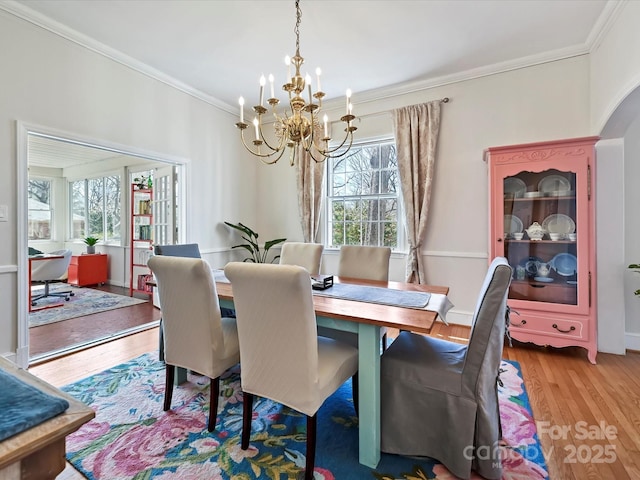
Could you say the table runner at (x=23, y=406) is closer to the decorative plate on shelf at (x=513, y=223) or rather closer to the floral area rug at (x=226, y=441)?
the floral area rug at (x=226, y=441)

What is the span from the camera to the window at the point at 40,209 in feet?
21.4

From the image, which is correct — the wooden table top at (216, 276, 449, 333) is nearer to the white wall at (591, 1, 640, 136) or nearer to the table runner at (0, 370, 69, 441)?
the table runner at (0, 370, 69, 441)

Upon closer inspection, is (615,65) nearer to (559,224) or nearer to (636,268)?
(559,224)

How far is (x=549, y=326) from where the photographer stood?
271 cm

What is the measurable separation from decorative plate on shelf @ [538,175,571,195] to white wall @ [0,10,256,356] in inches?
144

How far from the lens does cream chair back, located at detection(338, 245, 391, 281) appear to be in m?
2.62

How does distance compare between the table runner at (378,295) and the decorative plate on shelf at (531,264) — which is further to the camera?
the decorative plate on shelf at (531,264)

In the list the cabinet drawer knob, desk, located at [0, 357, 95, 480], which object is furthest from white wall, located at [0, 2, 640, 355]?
desk, located at [0, 357, 95, 480]

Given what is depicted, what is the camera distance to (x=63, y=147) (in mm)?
5246

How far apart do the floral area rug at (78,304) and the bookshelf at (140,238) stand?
365 millimetres

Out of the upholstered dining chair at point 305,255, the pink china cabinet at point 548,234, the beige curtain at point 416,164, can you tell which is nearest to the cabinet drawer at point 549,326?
the pink china cabinet at point 548,234

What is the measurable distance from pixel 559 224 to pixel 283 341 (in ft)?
9.17

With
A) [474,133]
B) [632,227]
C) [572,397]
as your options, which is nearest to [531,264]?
[632,227]

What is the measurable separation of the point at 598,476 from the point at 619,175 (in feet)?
8.10
